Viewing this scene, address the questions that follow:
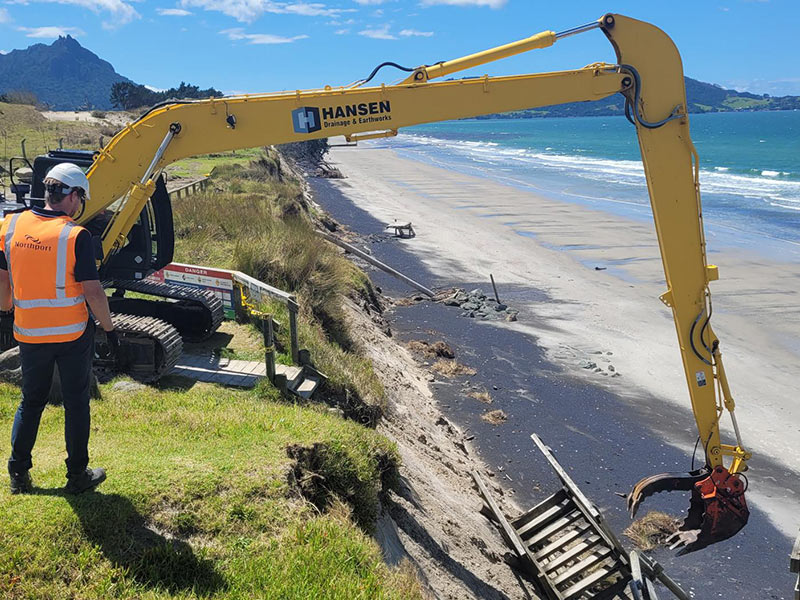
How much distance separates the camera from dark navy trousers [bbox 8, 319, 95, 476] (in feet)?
16.3

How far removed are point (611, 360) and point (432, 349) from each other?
461 centimetres

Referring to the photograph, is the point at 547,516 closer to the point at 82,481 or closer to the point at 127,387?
the point at 127,387

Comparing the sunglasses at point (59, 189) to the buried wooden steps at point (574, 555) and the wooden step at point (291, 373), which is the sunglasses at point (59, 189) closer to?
the wooden step at point (291, 373)

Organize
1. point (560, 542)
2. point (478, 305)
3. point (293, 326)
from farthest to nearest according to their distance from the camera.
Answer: point (478, 305)
point (293, 326)
point (560, 542)

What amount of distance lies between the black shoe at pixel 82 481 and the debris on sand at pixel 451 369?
11626 mm

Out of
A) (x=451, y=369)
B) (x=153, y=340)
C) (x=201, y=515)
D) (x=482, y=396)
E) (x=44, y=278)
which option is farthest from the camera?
(x=451, y=369)

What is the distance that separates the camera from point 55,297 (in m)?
4.87

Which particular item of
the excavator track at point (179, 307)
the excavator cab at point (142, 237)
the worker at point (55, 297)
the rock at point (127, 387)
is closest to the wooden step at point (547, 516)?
the rock at point (127, 387)

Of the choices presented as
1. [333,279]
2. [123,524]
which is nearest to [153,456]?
[123,524]

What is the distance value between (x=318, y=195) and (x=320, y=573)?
4426cm

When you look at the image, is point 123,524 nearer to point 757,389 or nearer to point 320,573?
point 320,573

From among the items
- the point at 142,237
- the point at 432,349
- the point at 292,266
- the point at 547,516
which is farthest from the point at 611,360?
the point at 142,237

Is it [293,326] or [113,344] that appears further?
[293,326]

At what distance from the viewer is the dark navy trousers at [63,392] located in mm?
4973
